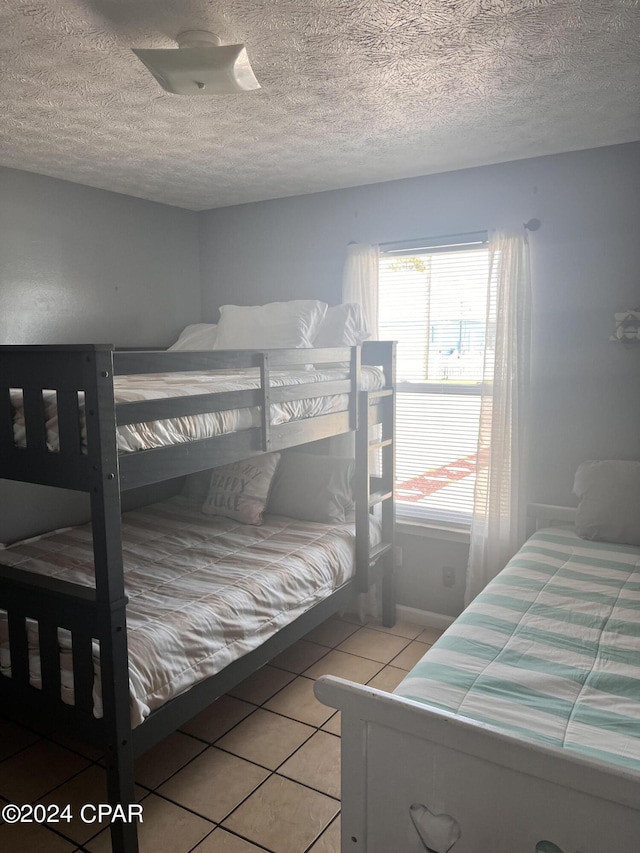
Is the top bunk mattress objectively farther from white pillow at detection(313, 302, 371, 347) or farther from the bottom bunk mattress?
the bottom bunk mattress

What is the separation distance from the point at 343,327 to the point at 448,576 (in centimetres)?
141

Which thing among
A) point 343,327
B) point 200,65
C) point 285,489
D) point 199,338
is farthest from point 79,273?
point 200,65

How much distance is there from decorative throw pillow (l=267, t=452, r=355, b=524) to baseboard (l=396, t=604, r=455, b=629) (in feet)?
2.17

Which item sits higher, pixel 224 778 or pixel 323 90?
pixel 323 90

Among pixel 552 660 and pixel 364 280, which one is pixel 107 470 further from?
pixel 364 280

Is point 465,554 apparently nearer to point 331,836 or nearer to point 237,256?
point 331,836

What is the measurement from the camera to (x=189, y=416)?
77.1 inches

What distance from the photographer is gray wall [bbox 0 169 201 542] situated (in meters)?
2.92

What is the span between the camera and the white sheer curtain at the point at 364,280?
129 inches

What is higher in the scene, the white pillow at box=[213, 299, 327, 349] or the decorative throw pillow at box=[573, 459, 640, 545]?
the white pillow at box=[213, 299, 327, 349]

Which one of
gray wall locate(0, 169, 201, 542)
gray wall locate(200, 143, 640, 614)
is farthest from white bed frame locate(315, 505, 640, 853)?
gray wall locate(0, 169, 201, 542)

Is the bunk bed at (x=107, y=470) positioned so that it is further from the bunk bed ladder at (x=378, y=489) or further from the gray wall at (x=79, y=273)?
the gray wall at (x=79, y=273)

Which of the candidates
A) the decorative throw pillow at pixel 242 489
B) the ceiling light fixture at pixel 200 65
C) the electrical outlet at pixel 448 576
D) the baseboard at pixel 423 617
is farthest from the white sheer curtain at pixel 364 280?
the ceiling light fixture at pixel 200 65

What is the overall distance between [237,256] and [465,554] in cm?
220
